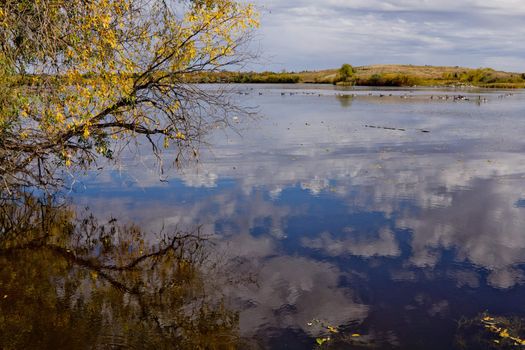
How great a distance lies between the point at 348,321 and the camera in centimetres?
1011

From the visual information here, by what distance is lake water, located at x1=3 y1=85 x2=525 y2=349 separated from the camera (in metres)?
10.1

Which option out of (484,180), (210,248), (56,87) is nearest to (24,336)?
(210,248)

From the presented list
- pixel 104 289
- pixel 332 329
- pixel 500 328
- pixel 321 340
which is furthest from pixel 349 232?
pixel 104 289

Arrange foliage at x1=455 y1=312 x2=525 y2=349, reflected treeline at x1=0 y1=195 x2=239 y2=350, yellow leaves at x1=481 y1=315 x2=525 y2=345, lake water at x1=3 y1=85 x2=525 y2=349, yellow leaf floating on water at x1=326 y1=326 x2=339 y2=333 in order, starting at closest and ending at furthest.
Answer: foliage at x1=455 y1=312 x2=525 y2=349
yellow leaves at x1=481 y1=315 x2=525 y2=345
reflected treeline at x1=0 y1=195 x2=239 y2=350
yellow leaf floating on water at x1=326 y1=326 x2=339 y2=333
lake water at x1=3 y1=85 x2=525 y2=349

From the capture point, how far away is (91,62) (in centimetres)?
1306

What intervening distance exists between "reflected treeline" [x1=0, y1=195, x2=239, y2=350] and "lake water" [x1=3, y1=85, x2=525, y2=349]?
0.61 meters

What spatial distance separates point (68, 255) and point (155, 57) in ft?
20.4

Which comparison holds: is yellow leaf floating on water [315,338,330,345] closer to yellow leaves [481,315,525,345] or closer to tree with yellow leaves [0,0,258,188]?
yellow leaves [481,315,525,345]

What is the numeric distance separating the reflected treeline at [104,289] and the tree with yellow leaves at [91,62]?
2328mm

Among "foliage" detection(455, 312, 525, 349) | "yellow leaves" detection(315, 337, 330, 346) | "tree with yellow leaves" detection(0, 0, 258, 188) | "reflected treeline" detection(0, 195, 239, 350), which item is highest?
"tree with yellow leaves" detection(0, 0, 258, 188)

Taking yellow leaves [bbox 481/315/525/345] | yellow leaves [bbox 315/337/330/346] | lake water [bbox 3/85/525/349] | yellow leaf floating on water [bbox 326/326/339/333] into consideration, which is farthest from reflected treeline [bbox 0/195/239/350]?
yellow leaves [bbox 481/315/525/345]

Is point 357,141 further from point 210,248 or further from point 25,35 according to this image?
point 25,35

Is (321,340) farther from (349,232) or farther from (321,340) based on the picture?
(349,232)

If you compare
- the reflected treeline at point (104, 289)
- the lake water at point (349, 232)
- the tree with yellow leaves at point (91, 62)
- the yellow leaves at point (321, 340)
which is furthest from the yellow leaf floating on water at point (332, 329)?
the tree with yellow leaves at point (91, 62)
